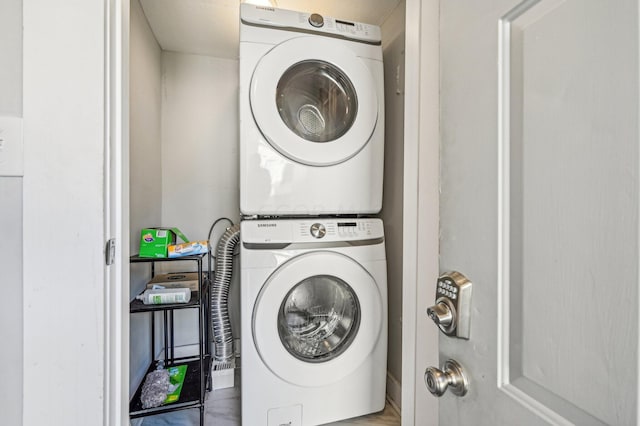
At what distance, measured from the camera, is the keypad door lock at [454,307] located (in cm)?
45

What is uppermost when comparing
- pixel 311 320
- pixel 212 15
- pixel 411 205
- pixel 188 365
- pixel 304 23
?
pixel 212 15

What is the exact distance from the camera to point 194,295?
54.4 inches

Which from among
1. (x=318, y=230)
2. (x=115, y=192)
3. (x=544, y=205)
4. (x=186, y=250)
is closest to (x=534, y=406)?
(x=544, y=205)

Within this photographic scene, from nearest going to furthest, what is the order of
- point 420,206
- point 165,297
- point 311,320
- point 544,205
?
point 544,205 < point 420,206 < point 165,297 < point 311,320

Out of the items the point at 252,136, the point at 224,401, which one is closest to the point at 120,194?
the point at 252,136

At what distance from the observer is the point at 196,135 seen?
2012 millimetres

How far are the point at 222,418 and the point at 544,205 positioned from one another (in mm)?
1622

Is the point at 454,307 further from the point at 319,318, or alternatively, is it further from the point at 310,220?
the point at 319,318

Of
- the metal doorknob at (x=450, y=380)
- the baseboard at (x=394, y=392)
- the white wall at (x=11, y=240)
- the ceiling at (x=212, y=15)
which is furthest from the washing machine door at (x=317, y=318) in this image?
the ceiling at (x=212, y=15)

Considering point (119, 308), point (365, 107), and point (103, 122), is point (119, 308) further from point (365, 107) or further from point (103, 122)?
point (365, 107)

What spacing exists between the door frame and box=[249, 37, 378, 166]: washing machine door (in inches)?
17.5

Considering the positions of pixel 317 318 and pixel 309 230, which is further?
pixel 317 318

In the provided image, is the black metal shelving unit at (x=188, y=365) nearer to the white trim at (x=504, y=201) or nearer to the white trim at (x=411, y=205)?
the white trim at (x=411, y=205)

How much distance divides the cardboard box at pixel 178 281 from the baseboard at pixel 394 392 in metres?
1.08
